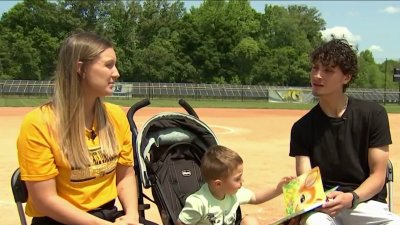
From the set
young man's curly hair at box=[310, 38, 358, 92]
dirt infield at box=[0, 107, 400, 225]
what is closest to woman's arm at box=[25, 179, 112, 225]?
young man's curly hair at box=[310, 38, 358, 92]

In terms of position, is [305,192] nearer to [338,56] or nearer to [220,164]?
[220,164]

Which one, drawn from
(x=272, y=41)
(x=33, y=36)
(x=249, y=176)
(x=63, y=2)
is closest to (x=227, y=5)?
(x=272, y=41)

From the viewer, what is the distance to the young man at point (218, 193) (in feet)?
10.7

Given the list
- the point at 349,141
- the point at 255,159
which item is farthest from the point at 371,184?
the point at 255,159

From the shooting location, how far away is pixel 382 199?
11.7 feet

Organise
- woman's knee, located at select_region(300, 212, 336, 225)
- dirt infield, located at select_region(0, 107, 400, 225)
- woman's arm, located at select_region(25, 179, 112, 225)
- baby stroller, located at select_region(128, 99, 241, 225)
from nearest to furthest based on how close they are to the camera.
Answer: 1. woman's arm, located at select_region(25, 179, 112, 225)
2. woman's knee, located at select_region(300, 212, 336, 225)
3. baby stroller, located at select_region(128, 99, 241, 225)
4. dirt infield, located at select_region(0, 107, 400, 225)

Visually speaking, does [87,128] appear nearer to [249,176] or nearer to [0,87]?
[249,176]

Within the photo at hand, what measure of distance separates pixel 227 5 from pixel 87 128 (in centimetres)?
7420

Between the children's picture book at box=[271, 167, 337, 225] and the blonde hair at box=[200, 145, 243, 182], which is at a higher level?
the blonde hair at box=[200, 145, 243, 182]

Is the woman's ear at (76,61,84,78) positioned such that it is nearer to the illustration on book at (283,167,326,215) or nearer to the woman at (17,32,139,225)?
the woman at (17,32,139,225)

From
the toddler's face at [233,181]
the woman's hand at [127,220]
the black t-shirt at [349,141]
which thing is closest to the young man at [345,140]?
the black t-shirt at [349,141]

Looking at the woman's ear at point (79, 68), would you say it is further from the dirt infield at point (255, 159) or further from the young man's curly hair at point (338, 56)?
the dirt infield at point (255, 159)

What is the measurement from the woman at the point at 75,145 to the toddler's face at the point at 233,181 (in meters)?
0.61

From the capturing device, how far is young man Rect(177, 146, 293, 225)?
3266mm
